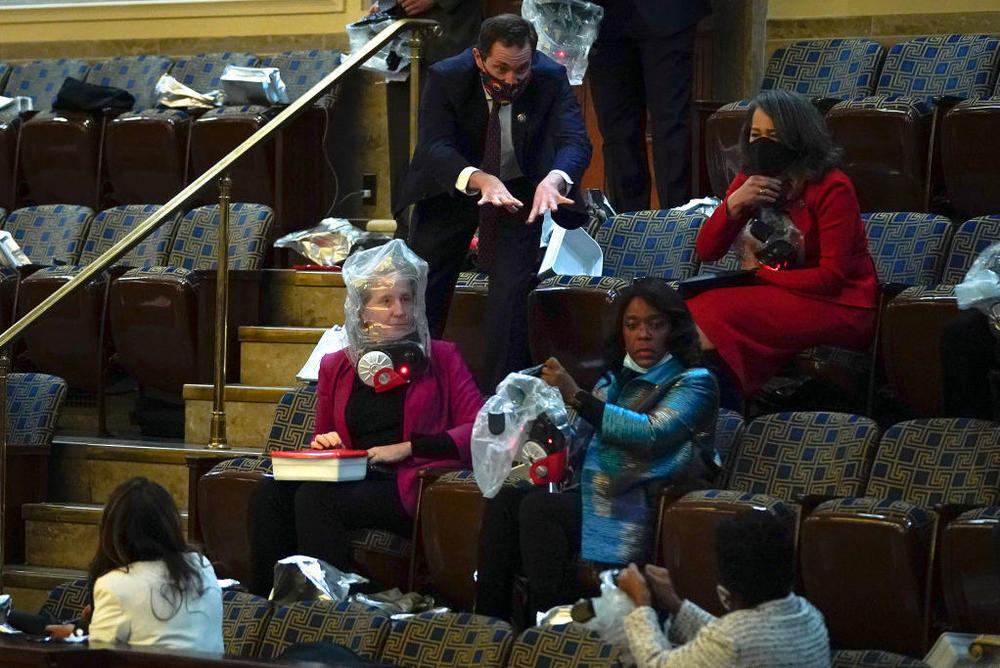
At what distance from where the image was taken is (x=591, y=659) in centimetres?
272

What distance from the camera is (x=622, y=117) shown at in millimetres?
4816

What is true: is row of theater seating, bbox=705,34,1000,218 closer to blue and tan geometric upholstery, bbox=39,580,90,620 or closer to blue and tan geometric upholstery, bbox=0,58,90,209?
blue and tan geometric upholstery, bbox=39,580,90,620

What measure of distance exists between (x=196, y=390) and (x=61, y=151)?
167 cm

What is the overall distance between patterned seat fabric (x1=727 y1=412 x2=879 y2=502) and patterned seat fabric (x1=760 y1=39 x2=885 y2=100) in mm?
1802

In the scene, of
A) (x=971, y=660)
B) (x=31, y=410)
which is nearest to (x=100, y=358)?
(x=31, y=410)

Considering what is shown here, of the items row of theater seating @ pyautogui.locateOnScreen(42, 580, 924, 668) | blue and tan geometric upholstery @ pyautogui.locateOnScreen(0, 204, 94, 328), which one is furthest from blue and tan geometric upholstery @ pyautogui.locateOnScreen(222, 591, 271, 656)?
blue and tan geometric upholstery @ pyautogui.locateOnScreen(0, 204, 94, 328)

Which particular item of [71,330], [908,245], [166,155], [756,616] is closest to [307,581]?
[756,616]

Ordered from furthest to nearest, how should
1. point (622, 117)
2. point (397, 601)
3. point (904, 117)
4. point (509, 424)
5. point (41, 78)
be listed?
1. point (41, 78)
2. point (622, 117)
3. point (904, 117)
4. point (397, 601)
5. point (509, 424)

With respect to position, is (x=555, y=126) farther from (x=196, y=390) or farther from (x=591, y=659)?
(x=591, y=659)

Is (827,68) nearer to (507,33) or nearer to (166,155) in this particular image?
(507,33)

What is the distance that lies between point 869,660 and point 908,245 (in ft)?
5.16

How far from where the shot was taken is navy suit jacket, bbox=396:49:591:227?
3973 millimetres

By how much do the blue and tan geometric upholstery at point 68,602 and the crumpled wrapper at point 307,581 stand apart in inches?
15.8

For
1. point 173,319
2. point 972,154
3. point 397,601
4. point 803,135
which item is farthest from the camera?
point 173,319
